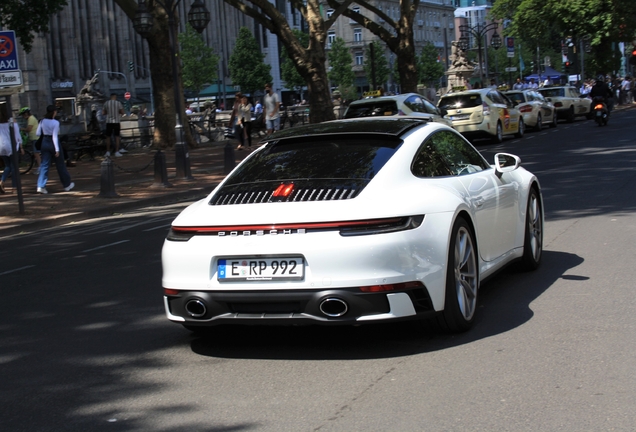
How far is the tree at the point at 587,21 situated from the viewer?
5738 cm

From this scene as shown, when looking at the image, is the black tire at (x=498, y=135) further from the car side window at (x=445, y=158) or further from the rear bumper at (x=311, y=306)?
the rear bumper at (x=311, y=306)

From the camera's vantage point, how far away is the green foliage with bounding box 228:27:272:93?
324 ft

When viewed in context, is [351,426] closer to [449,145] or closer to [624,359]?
[624,359]

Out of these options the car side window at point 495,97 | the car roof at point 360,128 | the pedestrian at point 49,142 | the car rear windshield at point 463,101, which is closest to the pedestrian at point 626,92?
the car side window at point 495,97

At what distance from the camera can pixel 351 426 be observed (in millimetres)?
4379

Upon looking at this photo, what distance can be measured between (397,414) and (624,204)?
8929 millimetres

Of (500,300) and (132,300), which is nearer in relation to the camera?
(500,300)

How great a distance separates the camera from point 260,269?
5477 mm

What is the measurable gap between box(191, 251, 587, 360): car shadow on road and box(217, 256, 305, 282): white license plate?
0.59m

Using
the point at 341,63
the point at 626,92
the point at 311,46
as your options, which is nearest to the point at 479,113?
the point at 311,46

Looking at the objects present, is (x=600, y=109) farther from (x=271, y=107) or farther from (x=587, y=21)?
(x=587, y=21)

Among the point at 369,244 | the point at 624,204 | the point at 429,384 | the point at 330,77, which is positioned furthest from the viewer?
the point at 330,77

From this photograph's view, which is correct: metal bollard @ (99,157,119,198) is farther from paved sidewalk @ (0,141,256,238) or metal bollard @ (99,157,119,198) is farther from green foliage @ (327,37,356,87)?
green foliage @ (327,37,356,87)

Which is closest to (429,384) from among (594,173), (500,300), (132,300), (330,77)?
(500,300)
